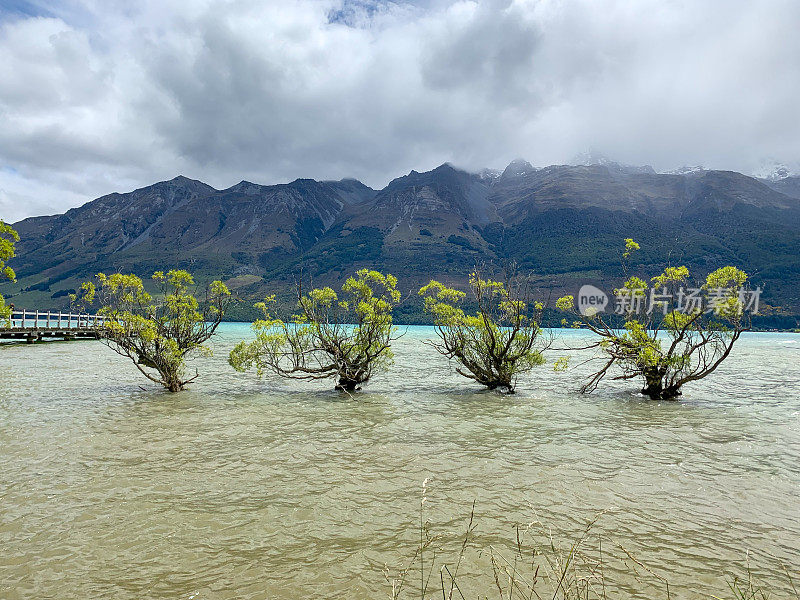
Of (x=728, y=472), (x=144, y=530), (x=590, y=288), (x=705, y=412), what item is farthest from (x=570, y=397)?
(x=590, y=288)

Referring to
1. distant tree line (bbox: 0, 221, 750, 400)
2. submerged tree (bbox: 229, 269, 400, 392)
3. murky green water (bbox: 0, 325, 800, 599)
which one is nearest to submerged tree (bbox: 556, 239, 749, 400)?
distant tree line (bbox: 0, 221, 750, 400)

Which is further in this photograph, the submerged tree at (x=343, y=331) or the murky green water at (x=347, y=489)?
the submerged tree at (x=343, y=331)

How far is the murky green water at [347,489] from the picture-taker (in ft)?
22.5

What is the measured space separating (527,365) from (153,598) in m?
21.8

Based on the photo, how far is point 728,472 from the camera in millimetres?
11789

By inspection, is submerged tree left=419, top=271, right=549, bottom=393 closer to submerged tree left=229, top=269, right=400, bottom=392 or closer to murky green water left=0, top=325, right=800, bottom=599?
submerged tree left=229, top=269, right=400, bottom=392

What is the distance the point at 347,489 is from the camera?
33.6 ft

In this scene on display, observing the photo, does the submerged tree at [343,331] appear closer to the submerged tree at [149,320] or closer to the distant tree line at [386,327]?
the distant tree line at [386,327]

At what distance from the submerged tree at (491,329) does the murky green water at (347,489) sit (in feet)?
12.7

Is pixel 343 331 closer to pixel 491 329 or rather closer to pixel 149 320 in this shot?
pixel 491 329

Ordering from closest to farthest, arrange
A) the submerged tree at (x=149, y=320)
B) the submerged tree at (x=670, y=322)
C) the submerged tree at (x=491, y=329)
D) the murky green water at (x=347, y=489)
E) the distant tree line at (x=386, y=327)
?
the murky green water at (x=347, y=489) < the submerged tree at (x=670, y=322) < the submerged tree at (x=149, y=320) < the distant tree line at (x=386, y=327) < the submerged tree at (x=491, y=329)

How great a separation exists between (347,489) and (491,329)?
14832mm

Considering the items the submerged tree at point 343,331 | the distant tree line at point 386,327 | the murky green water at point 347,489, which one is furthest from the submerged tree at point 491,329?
the murky green water at point 347,489

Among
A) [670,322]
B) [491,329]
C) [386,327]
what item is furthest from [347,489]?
[670,322]
